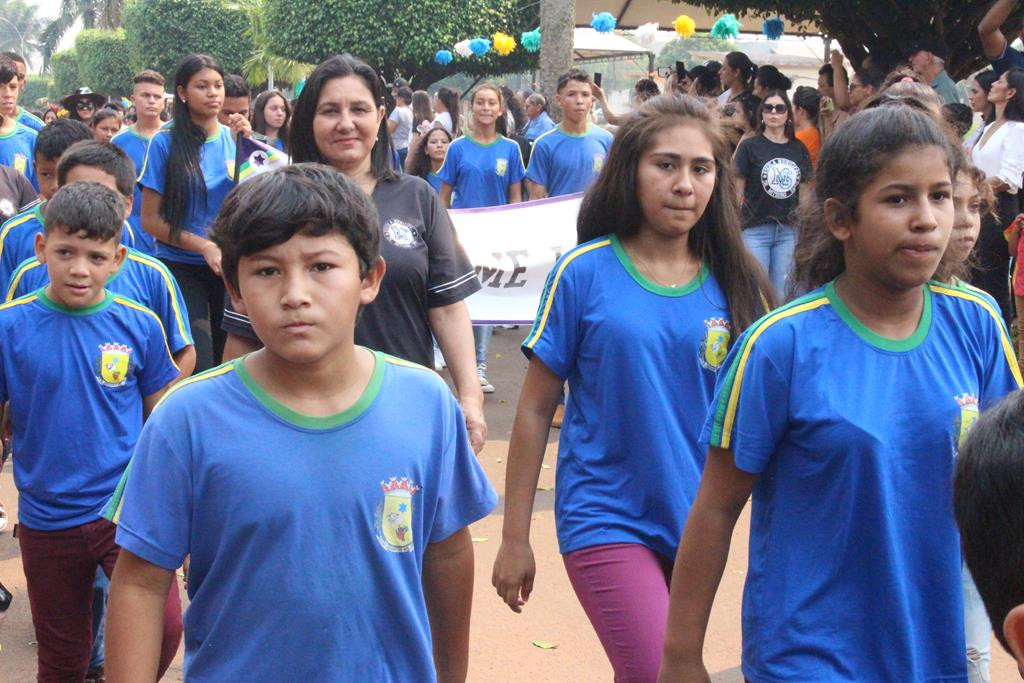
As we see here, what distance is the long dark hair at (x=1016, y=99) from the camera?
9430 mm

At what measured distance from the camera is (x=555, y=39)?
1409cm

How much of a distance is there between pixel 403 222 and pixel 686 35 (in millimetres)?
14872

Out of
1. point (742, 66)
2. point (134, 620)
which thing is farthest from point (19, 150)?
point (134, 620)

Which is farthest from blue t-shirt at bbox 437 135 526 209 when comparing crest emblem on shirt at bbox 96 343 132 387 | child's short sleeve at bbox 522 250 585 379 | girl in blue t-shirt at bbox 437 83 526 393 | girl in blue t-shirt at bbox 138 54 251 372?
child's short sleeve at bbox 522 250 585 379

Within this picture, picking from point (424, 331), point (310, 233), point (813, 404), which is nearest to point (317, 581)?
point (310, 233)

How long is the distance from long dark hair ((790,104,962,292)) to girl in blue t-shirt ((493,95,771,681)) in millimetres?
735

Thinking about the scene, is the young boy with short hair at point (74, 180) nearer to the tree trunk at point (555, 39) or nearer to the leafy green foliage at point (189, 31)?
the tree trunk at point (555, 39)

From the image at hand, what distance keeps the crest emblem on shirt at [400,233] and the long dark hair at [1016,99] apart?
22.0 ft

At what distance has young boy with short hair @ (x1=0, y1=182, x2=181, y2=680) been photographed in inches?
165

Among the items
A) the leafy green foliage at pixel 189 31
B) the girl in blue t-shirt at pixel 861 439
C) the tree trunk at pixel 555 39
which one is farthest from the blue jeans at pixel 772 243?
the leafy green foliage at pixel 189 31

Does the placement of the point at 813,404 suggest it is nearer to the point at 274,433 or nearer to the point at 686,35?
the point at 274,433

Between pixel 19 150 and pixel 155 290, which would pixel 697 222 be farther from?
pixel 19 150

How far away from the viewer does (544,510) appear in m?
7.22

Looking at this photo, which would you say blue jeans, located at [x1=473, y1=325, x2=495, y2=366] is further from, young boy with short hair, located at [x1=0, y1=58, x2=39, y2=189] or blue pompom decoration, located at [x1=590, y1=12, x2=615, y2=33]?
blue pompom decoration, located at [x1=590, y1=12, x2=615, y2=33]
